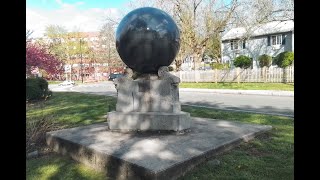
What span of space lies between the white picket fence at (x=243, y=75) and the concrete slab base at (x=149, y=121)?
784 inches

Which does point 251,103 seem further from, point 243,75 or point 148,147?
point 243,75

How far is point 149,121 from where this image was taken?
611 cm

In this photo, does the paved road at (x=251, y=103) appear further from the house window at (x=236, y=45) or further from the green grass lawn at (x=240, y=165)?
the house window at (x=236, y=45)

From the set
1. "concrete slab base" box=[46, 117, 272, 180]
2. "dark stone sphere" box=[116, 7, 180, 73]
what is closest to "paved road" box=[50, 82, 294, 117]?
"concrete slab base" box=[46, 117, 272, 180]

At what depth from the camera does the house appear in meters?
39.8

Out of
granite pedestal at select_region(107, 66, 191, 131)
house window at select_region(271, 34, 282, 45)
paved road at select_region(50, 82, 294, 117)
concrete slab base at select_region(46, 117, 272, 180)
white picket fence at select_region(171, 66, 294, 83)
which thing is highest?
house window at select_region(271, 34, 282, 45)

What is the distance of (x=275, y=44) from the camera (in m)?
42.2

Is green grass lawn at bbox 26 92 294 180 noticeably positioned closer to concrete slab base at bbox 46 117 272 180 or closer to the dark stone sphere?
concrete slab base at bbox 46 117 272 180

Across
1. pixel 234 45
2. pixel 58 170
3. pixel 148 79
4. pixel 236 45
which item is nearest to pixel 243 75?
pixel 236 45

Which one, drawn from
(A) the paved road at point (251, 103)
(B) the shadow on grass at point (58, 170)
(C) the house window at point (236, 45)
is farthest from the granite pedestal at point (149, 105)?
(C) the house window at point (236, 45)

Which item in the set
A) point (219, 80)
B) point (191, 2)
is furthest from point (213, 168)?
point (191, 2)

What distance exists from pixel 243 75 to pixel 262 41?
19266mm

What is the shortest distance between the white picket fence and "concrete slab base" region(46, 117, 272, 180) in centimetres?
1957
